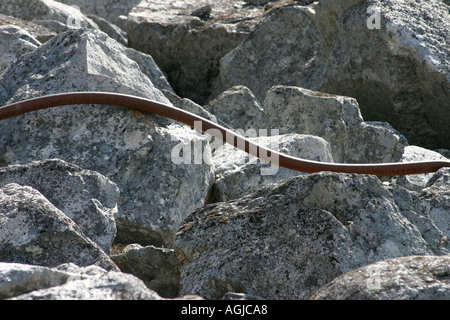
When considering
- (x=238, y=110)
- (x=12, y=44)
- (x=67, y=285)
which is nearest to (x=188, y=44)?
(x=238, y=110)

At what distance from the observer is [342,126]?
4.22 metres

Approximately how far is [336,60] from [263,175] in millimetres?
2146

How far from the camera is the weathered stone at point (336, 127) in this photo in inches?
166

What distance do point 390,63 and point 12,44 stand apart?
3052 millimetres

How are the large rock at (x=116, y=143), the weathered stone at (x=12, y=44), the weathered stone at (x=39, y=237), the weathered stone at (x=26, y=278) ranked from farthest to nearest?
1. the weathered stone at (x=12, y=44)
2. the large rock at (x=116, y=143)
3. the weathered stone at (x=39, y=237)
4. the weathered stone at (x=26, y=278)

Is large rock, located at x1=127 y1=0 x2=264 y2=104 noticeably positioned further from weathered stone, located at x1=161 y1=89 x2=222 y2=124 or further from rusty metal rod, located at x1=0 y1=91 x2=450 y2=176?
rusty metal rod, located at x1=0 y1=91 x2=450 y2=176

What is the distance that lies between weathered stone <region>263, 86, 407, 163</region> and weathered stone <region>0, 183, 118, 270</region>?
223cm

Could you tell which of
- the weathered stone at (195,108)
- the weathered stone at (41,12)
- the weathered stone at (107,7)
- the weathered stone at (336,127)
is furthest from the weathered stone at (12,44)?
the weathered stone at (107,7)

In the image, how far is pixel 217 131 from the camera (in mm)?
3410

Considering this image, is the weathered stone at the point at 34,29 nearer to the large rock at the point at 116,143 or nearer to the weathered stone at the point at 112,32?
the weathered stone at the point at 112,32

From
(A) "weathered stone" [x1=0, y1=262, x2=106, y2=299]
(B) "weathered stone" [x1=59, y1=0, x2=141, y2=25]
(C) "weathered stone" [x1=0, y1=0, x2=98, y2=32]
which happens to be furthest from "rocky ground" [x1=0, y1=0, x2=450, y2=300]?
(B) "weathered stone" [x1=59, y1=0, x2=141, y2=25]

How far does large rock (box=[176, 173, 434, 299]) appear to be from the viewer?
2111 millimetres
